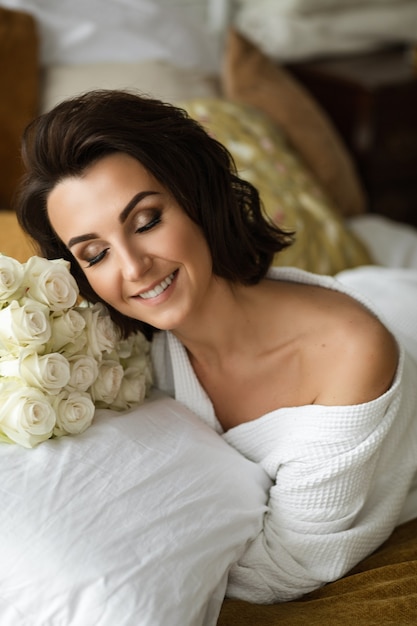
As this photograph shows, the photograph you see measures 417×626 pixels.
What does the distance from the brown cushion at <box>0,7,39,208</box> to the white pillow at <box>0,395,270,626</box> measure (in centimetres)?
96

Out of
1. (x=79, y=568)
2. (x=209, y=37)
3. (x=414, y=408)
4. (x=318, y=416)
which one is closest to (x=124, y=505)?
(x=79, y=568)

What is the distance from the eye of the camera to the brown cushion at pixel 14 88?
1.94m

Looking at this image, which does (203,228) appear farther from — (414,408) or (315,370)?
(414,408)

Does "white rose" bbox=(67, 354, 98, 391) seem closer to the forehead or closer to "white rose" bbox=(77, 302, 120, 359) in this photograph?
"white rose" bbox=(77, 302, 120, 359)

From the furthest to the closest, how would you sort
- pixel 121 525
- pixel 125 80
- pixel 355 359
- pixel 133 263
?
pixel 125 80, pixel 355 359, pixel 133 263, pixel 121 525

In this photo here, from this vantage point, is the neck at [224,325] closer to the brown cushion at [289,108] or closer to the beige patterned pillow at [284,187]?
the beige patterned pillow at [284,187]

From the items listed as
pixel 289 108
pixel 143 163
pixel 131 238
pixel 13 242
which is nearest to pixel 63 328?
pixel 131 238

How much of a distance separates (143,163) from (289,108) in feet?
4.09

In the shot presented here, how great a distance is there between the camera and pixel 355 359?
48.9 inches

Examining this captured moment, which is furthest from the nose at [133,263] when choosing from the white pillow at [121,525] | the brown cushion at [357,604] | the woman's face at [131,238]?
the brown cushion at [357,604]

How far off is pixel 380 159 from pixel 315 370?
175cm

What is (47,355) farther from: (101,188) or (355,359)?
(355,359)

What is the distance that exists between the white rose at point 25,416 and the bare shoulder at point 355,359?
1.45ft

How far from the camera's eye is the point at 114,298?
118 centimetres
